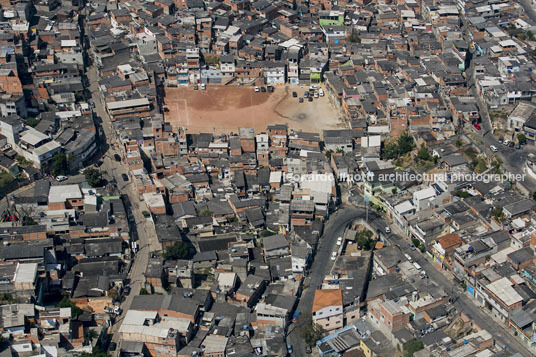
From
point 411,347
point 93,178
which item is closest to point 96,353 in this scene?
point 93,178

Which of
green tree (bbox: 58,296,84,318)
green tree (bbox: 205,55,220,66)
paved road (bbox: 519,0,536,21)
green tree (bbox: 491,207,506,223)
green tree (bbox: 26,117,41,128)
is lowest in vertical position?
green tree (bbox: 58,296,84,318)

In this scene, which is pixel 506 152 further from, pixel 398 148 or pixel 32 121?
→ pixel 32 121

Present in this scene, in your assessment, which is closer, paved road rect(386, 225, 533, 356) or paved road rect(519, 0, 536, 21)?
paved road rect(386, 225, 533, 356)

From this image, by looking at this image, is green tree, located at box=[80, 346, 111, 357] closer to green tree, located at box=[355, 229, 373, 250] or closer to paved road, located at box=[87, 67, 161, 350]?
paved road, located at box=[87, 67, 161, 350]

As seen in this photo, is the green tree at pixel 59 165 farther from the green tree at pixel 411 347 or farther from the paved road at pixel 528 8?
the paved road at pixel 528 8

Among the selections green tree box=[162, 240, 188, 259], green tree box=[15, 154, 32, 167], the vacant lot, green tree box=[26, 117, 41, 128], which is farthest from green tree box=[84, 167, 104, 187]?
the vacant lot

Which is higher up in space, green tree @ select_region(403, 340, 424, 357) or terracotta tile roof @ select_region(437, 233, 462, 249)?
terracotta tile roof @ select_region(437, 233, 462, 249)

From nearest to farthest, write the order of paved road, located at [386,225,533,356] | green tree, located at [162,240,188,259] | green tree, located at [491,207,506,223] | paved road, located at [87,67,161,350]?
paved road, located at [386,225,533,356]
paved road, located at [87,67,161,350]
green tree, located at [162,240,188,259]
green tree, located at [491,207,506,223]

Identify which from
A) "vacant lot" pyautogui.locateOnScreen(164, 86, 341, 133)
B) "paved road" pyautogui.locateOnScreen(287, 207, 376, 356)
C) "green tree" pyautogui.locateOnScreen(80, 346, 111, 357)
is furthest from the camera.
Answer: "vacant lot" pyautogui.locateOnScreen(164, 86, 341, 133)
